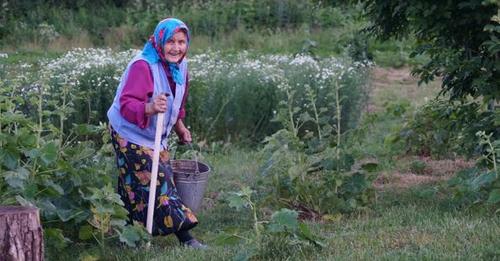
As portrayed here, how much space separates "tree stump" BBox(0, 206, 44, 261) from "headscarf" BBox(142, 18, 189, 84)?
141cm

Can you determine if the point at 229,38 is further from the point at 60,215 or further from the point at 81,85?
the point at 60,215

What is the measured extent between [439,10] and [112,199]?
98.0 inches

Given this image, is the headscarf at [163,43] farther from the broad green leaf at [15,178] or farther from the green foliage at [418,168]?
the green foliage at [418,168]

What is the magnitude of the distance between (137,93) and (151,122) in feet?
0.74

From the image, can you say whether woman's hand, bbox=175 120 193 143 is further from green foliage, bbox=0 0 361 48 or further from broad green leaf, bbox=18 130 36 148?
green foliage, bbox=0 0 361 48

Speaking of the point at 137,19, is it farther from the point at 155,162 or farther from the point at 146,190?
the point at 155,162

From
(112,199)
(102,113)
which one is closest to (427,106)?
(102,113)

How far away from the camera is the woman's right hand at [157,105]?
5.37 metres

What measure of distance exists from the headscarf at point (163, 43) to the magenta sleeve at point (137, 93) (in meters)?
0.09

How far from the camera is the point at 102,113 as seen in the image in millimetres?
9555

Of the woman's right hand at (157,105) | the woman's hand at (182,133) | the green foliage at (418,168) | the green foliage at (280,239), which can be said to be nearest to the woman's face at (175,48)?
the woman's right hand at (157,105)

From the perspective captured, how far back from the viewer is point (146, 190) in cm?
573

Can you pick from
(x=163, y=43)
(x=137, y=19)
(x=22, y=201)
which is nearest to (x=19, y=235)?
(x=22, y=201)

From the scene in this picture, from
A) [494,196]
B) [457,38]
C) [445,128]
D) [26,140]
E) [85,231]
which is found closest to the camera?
[26,140]
